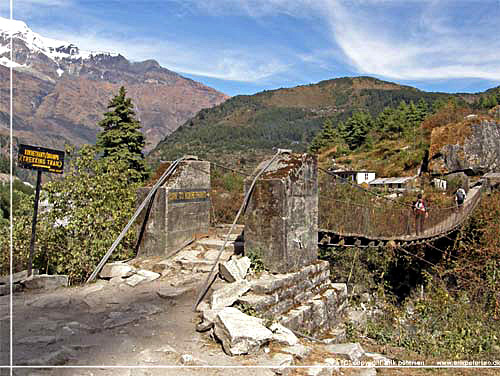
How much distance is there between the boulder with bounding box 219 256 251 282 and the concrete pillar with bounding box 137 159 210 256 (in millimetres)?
1911

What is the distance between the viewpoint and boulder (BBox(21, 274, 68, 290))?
573cm

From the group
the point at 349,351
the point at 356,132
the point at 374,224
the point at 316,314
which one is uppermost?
the point at 356,132

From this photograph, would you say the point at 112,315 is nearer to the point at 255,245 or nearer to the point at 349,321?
the point at 255,245

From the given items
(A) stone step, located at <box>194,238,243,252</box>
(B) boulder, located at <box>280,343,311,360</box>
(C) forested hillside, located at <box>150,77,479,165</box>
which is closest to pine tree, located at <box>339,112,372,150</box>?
(C) forested hillside, located at <box>150,77,479,165</box>

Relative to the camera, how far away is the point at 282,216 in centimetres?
556

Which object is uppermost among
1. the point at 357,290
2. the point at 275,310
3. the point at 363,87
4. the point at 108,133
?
the point at 363,87

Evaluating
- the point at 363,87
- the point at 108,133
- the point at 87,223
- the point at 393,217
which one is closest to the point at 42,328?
the point at 87,223

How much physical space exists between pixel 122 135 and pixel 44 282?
13040mm

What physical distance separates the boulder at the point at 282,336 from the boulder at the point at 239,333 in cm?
17

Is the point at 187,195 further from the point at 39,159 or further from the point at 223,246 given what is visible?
the point at 39,159

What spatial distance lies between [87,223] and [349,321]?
4.73m

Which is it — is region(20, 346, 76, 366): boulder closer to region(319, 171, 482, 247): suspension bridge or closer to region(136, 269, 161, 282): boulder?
region(136, 269, 161, 282): boulder

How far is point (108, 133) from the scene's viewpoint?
59.1ft

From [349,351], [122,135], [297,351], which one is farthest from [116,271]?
[122,135]
